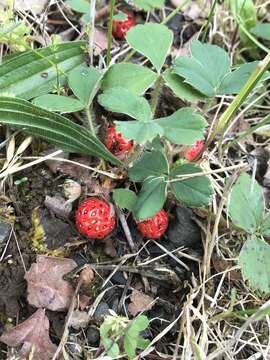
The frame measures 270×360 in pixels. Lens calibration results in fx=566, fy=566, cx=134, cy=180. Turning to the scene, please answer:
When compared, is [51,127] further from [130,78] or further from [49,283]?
[49,283]

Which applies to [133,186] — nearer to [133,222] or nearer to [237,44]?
[133,222]

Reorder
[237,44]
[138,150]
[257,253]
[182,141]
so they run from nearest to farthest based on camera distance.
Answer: [182,141]
[257,253]
[138,150]
[237,44]

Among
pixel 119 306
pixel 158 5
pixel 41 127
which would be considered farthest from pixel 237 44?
pixel 119 306

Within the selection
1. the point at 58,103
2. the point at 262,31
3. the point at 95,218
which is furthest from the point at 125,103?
the point at 262,31

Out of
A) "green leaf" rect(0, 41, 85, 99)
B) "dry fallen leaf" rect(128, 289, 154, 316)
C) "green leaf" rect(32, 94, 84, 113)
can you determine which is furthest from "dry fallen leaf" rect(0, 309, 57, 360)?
"green leaf" rect(0, 41, 85, 99)

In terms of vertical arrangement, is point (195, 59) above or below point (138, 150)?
above

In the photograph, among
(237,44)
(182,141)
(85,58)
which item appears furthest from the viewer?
(237,44)
